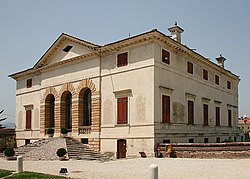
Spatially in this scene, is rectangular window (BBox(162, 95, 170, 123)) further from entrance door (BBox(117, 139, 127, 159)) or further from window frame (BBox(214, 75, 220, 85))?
window frame (BBox(214, 75, 220, 85))

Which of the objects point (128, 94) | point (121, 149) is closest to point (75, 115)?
point (121, 149)

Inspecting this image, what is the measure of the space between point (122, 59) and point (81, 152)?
26.2 feet

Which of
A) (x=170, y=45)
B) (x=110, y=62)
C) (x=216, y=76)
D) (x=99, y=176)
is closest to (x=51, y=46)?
(x=110, y=62)

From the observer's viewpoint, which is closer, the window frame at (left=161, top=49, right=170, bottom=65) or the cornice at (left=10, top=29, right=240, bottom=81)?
the cornice at (left=10, top=29, right=240, bottom=81)

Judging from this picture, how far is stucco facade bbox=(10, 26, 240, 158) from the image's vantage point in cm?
2364

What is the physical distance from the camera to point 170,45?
25.1 metres

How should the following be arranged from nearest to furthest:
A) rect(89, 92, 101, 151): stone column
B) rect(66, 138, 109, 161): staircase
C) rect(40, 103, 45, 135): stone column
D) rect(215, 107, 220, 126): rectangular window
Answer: rect(66, 138, 109, 161): staircase → rect(89, 92, 101, 151): stone column → rect(40, 103, 45, 135): stone column → rect(215, 107, 220, 126): rectangular window

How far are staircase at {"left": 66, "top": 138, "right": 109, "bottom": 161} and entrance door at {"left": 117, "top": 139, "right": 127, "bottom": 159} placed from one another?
43.3 inches

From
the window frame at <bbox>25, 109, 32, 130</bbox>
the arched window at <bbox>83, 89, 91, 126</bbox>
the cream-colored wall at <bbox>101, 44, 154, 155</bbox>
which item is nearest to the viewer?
the cream-colored wall at <bbox>101, 44, 154, 155</bbox>

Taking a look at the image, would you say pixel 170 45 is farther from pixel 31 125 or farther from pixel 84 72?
pixel 31 125

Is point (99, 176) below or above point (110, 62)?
below

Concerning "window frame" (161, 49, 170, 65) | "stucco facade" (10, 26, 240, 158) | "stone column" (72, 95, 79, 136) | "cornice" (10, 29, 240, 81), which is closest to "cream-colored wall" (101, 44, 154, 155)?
"stucco facade" (10, 26, 240, 158)

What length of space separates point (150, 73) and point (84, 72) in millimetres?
7571

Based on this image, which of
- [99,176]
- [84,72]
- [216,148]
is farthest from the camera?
[84,72]
